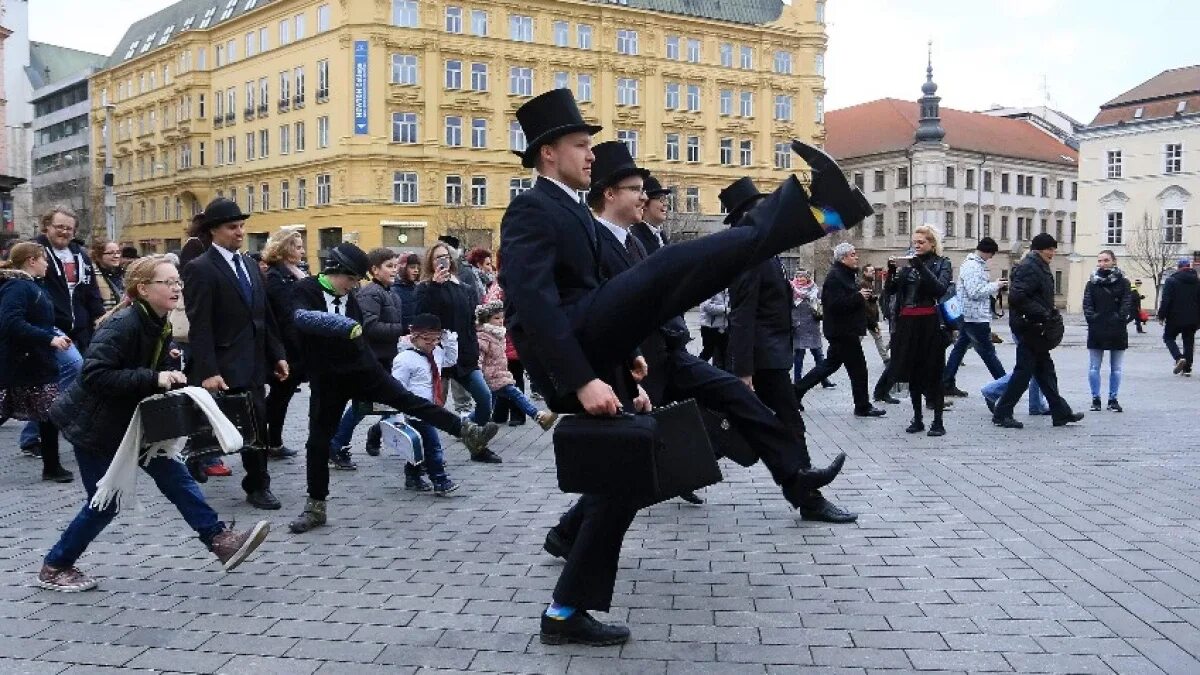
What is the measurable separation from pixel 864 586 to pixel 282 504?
4.42 meters

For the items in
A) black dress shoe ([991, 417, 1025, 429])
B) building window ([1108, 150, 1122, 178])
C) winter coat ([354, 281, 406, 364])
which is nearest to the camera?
winter coat ([354, 281, 406, 364])

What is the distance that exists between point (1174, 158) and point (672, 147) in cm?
3011

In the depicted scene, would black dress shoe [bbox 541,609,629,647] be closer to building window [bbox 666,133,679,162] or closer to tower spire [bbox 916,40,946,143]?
building window [bbox 666,133,679,162]

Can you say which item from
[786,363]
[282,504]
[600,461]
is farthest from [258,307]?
[600,461]

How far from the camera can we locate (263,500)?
7770mm

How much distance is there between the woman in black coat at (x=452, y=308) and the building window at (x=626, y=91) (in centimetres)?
5444

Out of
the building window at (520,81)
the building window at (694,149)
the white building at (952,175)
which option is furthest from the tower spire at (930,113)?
the building window at (520,81)

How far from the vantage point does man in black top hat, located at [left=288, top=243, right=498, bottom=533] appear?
23.1 ft

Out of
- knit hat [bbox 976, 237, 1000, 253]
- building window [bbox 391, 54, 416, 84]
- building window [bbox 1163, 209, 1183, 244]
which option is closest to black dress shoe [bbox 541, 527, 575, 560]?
knit hat [bbox 976, 237, 1000, 253]

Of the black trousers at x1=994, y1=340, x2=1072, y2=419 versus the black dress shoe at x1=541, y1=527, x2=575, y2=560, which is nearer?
the black dress shoe at x1=541, y1=527, x2=575, y2=560

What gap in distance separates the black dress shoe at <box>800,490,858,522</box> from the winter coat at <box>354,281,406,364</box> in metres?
3.81

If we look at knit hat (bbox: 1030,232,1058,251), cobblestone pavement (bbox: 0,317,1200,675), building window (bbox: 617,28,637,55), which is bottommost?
cobblestone pavement (bbox: 0,317,1200,675)

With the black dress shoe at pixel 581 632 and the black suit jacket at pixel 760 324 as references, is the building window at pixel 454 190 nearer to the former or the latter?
the black suit jacket at pixel 760 324

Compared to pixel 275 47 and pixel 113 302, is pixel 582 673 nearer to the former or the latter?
pixel 113 302
